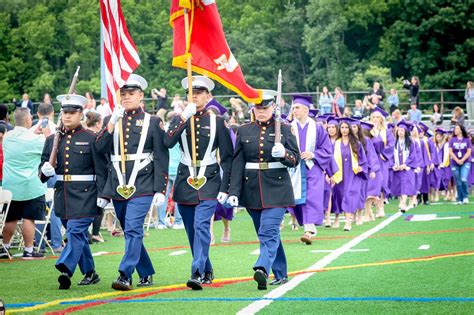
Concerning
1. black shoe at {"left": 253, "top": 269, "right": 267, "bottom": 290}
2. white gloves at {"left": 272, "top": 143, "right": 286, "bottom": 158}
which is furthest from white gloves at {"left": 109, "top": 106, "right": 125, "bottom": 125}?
black shoe at {"left": 253, "top": 269, "right": 267, "bottom": 290}

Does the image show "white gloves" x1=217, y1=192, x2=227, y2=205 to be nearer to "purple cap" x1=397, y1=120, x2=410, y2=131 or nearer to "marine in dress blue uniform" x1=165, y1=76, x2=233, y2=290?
"marine in dress blue uniform" x1=165, y1=76, x2=233, y2=290

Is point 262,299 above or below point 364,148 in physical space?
below

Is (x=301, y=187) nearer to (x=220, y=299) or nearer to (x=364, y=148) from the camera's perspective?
(x=364, y=148)

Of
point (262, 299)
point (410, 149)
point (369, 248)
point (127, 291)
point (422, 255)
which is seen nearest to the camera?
point (262, 299)

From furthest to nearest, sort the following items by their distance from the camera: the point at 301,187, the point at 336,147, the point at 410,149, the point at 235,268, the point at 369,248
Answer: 1. the point at 410,149
2. the point at 336,147
3. the point at 301,187
4. the point at 369,248
5. the point at 235,268

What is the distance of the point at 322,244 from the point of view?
17.3 m

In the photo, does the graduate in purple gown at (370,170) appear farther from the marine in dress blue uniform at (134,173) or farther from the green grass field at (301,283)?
the marine in dress blue uniform at (134,173)

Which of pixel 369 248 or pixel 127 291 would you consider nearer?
pixel 127 291

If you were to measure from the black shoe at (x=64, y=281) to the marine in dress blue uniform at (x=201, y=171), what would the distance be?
1.34 m

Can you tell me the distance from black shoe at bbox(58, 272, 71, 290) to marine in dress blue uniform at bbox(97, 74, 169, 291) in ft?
1.91

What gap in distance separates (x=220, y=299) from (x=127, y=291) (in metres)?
1.31

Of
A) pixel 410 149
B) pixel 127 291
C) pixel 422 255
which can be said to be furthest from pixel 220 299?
pixel 410 149

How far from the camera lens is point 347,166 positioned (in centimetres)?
2191

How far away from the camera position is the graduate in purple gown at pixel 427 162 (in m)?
29.4
